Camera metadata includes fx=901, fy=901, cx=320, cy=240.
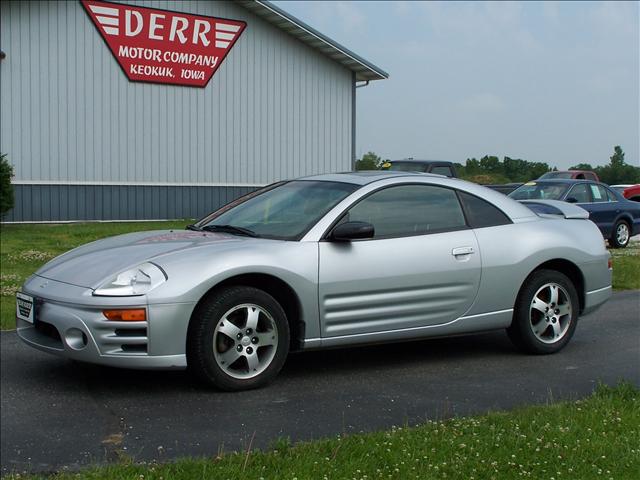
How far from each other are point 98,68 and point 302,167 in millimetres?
6503

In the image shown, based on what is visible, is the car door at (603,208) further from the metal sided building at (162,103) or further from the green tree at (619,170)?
the metal sided building at (162,103)

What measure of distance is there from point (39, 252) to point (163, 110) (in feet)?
34.1

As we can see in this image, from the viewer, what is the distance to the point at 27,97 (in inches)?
859

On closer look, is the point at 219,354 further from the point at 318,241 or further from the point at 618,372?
the point at 618,372

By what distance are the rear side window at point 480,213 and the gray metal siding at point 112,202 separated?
649 inches

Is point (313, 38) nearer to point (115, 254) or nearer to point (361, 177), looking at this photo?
point (361, 177)

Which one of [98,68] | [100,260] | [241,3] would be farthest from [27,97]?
[100,260]

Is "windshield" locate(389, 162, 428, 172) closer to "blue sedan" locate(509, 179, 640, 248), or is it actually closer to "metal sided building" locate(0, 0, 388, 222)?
"blue sedan" locate(509, 179, 640, 248)

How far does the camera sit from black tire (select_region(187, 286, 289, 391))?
563cm

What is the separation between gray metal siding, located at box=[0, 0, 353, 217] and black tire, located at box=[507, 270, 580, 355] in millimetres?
17507

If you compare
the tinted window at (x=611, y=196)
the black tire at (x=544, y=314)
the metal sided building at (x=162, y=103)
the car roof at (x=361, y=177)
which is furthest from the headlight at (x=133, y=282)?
the metal sided building at (x=162, y=103)

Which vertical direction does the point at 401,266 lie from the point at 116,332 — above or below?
above

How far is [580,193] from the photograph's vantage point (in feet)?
59.2

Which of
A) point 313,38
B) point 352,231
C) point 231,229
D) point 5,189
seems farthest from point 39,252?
point 313,38
